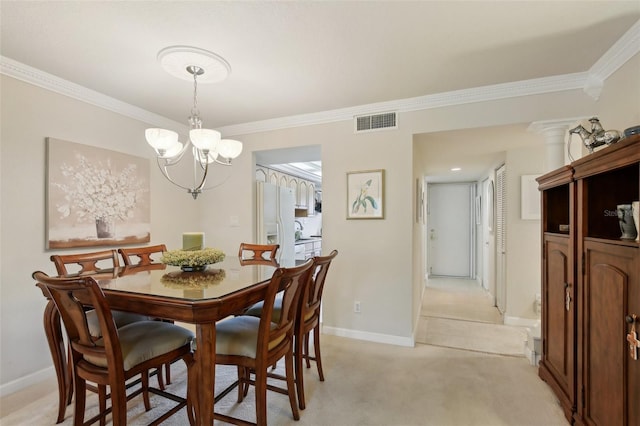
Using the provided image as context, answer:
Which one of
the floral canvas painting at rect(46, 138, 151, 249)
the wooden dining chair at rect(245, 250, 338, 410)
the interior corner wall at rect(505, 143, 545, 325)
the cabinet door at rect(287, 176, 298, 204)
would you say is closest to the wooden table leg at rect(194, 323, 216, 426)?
the wooden dining chair at rect(245, 250, 338, 410)

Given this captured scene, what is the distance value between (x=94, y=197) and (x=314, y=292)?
86.0 inches

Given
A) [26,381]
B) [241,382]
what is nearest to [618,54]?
[241,382]

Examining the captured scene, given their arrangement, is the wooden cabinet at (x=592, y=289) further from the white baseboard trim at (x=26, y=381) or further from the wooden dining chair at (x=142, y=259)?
the white baseboard trim at (x=26, y=381)

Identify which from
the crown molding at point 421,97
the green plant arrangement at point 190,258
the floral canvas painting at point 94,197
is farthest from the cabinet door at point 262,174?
the green plant arrangement at point 190,258

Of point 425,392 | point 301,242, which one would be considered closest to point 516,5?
point 425,392

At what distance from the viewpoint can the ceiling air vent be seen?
3041 mm

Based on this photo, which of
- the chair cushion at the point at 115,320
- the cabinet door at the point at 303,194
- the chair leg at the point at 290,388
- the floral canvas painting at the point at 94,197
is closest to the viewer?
the chair cushion at the point at 115,320

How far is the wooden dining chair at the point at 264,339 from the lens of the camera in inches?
60.3

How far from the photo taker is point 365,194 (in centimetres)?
313

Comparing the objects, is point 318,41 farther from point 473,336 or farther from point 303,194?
point 303,194

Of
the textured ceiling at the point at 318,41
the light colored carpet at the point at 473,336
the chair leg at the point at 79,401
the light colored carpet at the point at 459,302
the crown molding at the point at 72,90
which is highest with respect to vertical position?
the textured ceiling at the point at 318,41

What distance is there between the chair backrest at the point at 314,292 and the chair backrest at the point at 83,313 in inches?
39.2

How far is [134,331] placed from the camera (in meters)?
1.69

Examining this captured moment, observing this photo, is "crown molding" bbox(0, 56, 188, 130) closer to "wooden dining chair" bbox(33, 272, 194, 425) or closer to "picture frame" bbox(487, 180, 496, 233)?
"wooden dining chair" bbox(33, 272, 194, 425)
